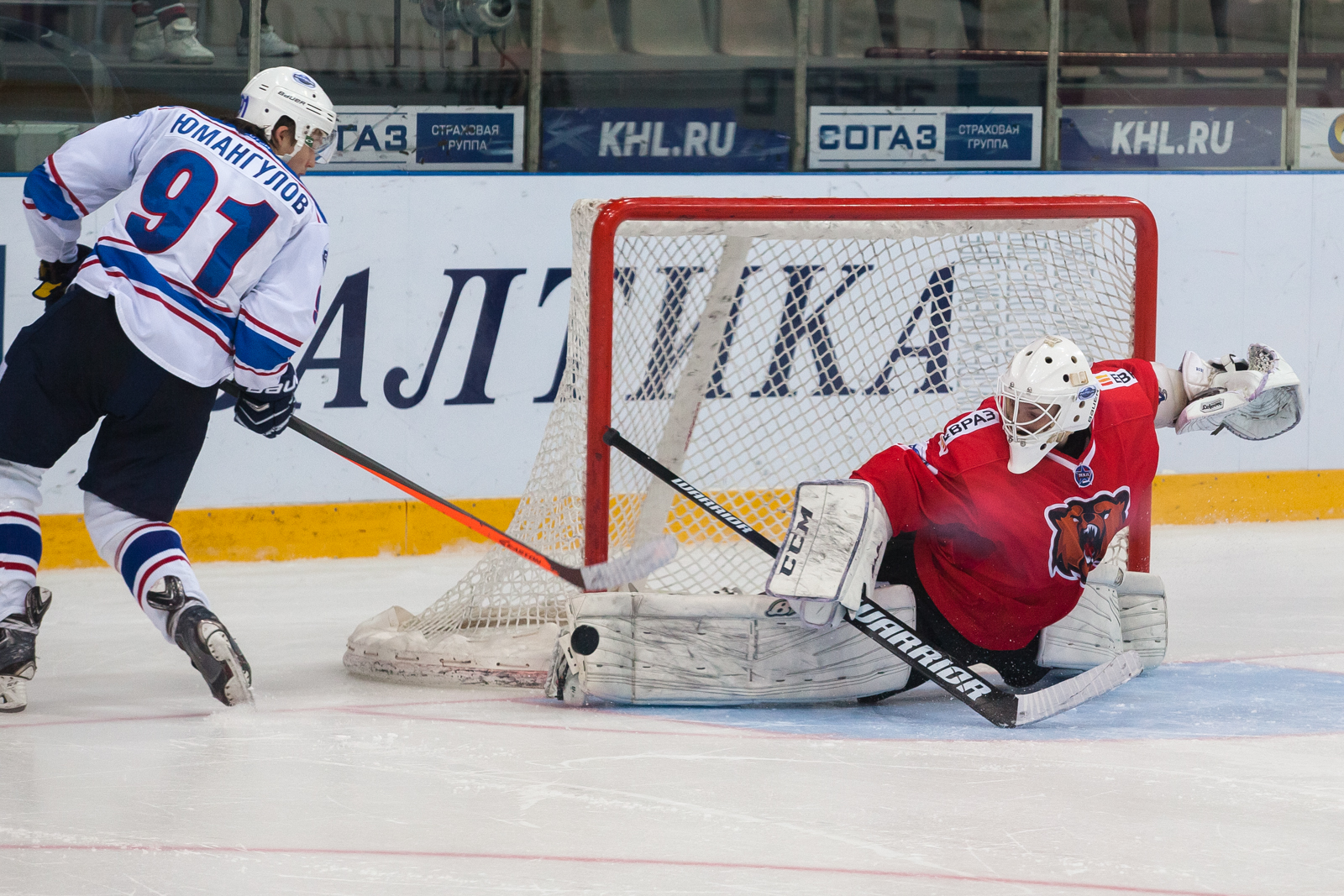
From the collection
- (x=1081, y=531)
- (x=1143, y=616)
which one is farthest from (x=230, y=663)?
(x=1143, y=616)

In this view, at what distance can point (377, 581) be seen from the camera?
4.45m

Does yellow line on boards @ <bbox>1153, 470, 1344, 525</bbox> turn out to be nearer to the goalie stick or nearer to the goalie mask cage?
the goalie mask cage

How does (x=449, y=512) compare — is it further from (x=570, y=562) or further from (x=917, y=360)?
(x=917, y=360)

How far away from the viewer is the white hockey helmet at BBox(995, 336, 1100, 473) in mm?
2975

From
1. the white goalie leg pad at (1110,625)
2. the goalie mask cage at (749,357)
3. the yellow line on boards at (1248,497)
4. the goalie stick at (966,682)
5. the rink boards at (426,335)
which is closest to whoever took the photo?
the goalie stick at (966,682)

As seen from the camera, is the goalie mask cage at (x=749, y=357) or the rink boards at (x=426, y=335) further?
the rink boards at (x=426, y=335)

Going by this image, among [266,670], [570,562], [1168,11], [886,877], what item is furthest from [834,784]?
[1168,11]

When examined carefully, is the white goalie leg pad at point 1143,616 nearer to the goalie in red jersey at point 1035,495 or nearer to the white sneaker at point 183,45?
the goalie in red jersey at point 1035,495

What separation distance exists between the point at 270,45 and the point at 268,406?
6.62 ft

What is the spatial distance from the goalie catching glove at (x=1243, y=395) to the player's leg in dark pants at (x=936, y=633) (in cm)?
57

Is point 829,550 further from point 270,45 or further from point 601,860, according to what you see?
point 270,45

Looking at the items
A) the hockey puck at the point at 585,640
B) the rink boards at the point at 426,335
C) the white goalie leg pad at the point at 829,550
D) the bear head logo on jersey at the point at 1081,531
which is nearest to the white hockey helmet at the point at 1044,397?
the bear head logo on jersey at the point at 1081,531

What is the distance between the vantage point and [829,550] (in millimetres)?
2990

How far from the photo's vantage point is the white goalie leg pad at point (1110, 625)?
3250mm
